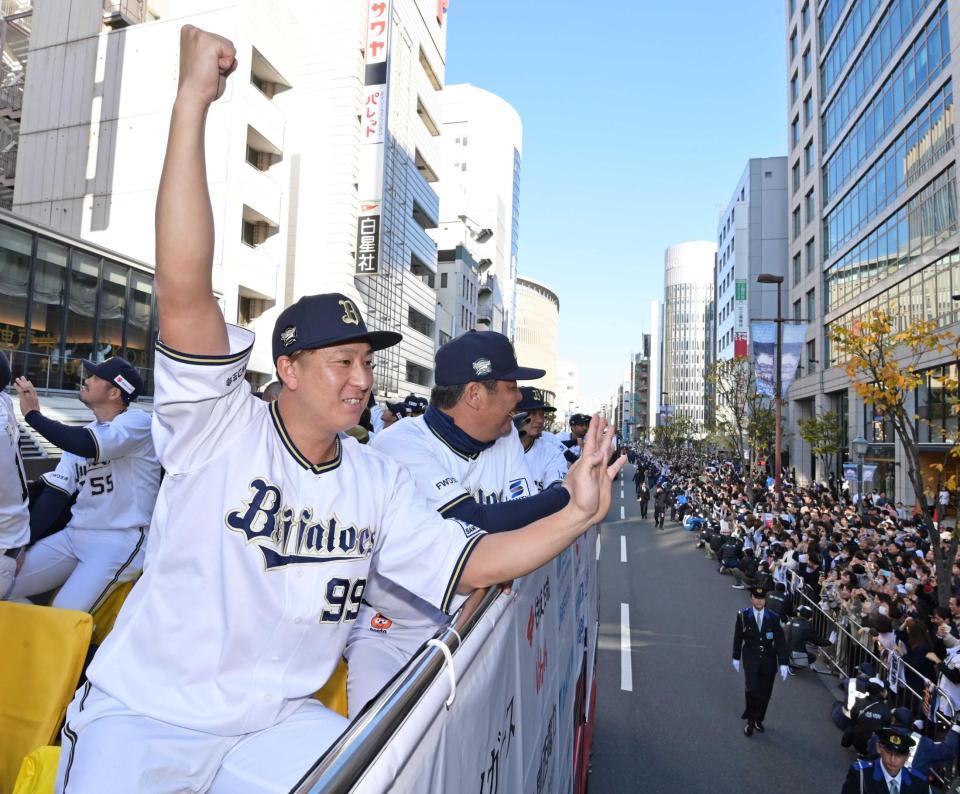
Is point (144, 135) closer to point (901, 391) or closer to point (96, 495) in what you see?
point (96, 495)

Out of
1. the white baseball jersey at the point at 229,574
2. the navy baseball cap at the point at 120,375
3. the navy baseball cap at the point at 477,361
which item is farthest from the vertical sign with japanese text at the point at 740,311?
the white baseball jersey at the point at 229,574

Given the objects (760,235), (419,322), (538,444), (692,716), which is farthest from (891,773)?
(760,235)

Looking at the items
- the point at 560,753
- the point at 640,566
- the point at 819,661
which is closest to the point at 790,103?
the point at 640,566

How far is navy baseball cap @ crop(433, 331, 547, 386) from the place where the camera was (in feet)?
10.9

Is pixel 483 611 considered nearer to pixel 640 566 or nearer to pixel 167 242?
pixel 167 242

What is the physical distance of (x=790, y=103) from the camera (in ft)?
154

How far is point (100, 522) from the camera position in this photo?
13.6 ft

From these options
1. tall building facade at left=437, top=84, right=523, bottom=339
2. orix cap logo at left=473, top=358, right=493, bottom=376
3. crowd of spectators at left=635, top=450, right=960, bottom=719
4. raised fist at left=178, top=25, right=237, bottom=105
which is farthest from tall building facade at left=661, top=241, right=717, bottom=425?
raised fist at left=178, top=25, right=237, bottom=105

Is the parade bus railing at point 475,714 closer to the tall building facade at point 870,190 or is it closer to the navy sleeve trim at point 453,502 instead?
the navy sleeve trim at point 453,502

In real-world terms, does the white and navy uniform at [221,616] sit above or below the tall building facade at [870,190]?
below

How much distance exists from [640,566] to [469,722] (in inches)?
707

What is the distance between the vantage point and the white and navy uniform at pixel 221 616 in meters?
1.68

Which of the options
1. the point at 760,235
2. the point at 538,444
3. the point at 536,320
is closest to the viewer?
the point at 538,444

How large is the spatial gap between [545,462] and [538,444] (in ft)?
1.18
